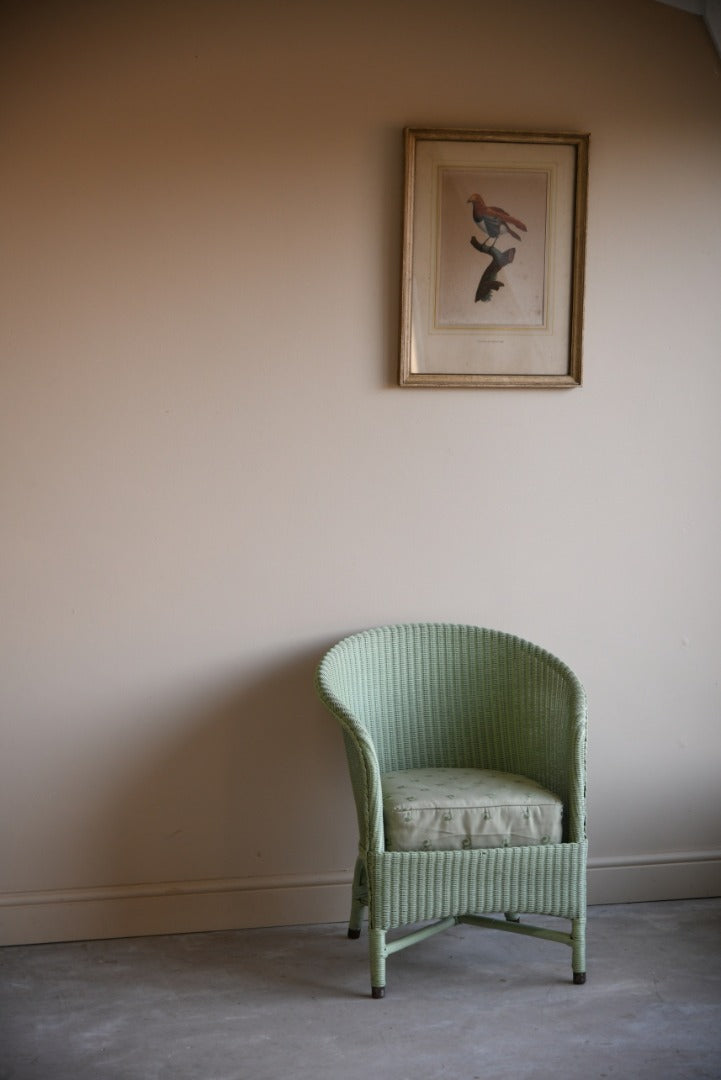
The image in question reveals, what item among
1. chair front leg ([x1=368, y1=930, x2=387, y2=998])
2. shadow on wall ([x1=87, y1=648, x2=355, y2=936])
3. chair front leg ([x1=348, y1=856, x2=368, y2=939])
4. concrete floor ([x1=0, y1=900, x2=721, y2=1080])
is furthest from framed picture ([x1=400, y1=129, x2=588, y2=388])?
concrete floor ([x1=0, y1=900, x2=721, y2=1080])

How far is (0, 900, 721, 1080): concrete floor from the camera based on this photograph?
229cm

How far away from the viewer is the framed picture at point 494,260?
2939 mm

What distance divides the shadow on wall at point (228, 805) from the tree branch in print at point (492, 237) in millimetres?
1117

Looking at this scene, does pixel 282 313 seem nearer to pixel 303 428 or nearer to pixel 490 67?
pixel 303 428

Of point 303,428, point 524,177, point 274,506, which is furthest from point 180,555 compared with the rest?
point 524,177

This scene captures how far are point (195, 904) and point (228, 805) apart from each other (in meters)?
0.28

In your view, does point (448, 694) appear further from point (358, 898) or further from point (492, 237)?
point (492, 237)

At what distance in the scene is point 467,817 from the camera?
2.58 meters

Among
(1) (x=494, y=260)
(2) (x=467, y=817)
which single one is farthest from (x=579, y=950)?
(1) (x=494, y=260)

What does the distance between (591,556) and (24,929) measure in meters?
1.87

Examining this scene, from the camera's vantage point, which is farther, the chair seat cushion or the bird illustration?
the bird illustration

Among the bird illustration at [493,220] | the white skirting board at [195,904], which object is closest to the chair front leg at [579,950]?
the white skirting board at [195,904]

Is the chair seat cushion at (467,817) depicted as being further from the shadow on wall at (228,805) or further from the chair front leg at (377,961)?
the shadow on wall at (228,805)

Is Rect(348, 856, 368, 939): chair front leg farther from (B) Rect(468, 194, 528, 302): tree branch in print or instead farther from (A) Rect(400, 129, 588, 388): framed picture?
(B) Rect(468, 194, 528, 302): tree branch in print
